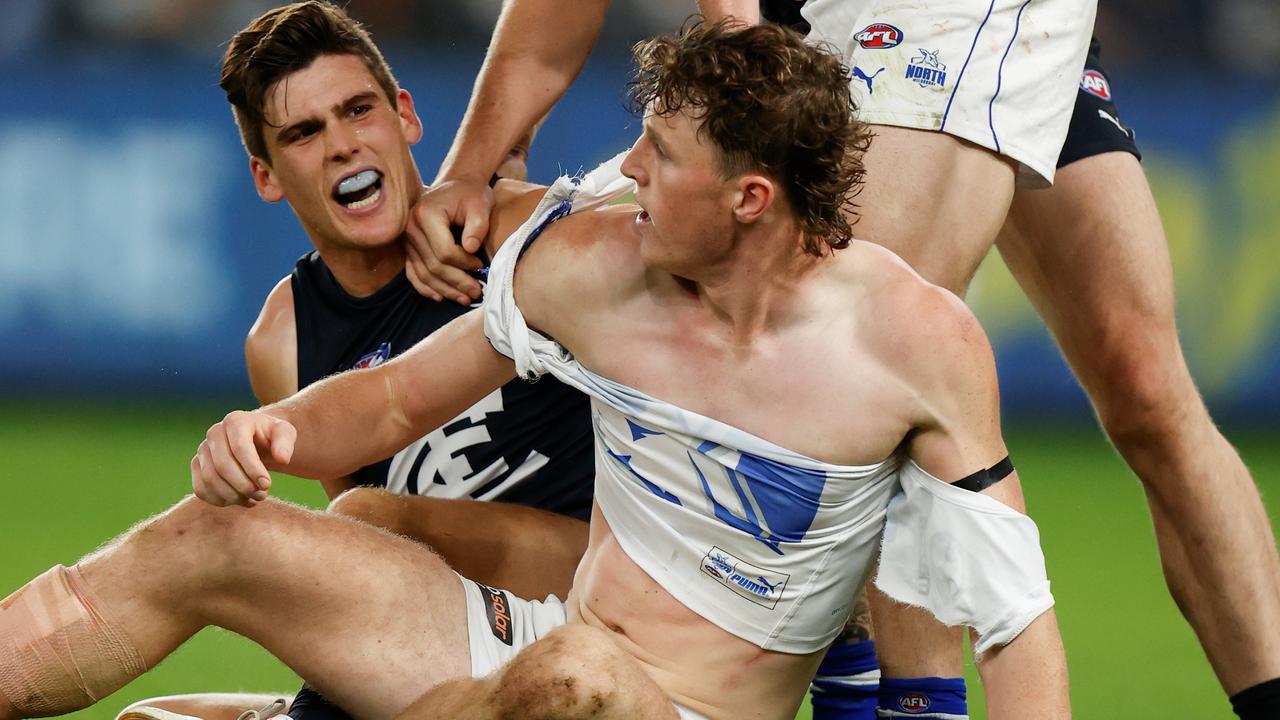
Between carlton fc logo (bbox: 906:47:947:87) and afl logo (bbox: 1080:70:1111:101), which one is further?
afl logo (bbox: 1080:70:1111:101)

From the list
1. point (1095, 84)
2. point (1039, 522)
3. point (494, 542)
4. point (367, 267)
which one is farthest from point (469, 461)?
point (1039, 522)

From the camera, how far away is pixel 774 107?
2.48 meters

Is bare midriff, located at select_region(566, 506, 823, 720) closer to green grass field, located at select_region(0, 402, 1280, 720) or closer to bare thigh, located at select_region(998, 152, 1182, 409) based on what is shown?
bare thigh, located at select_region(998, 152, 1182, 409)

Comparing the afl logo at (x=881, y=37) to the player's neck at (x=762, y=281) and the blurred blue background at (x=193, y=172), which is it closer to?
the player's neck at (x=762, y=281)

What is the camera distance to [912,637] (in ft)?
9.52

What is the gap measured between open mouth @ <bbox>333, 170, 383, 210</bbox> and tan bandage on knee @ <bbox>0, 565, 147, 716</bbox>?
113 centimetres

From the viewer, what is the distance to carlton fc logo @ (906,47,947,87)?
2840 mm

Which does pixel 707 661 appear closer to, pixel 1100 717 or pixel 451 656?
pixel 451 656

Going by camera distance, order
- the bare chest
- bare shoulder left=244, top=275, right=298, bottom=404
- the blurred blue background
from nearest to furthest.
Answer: the bare chest < bare shoulder left=244, top=275, right=298, bottom=404 < the blurred blue background

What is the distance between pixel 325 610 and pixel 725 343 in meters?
0.78

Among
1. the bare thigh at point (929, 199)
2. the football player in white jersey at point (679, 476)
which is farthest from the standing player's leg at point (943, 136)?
the football player in white jersey at point (679, 476)

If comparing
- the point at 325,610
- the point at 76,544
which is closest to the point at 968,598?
the point at 325,610

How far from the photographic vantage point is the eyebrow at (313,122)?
351 centimetres

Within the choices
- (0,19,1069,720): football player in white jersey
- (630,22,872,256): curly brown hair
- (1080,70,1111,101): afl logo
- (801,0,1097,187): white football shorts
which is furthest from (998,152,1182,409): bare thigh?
(630,22,872,256): curly brown hair
